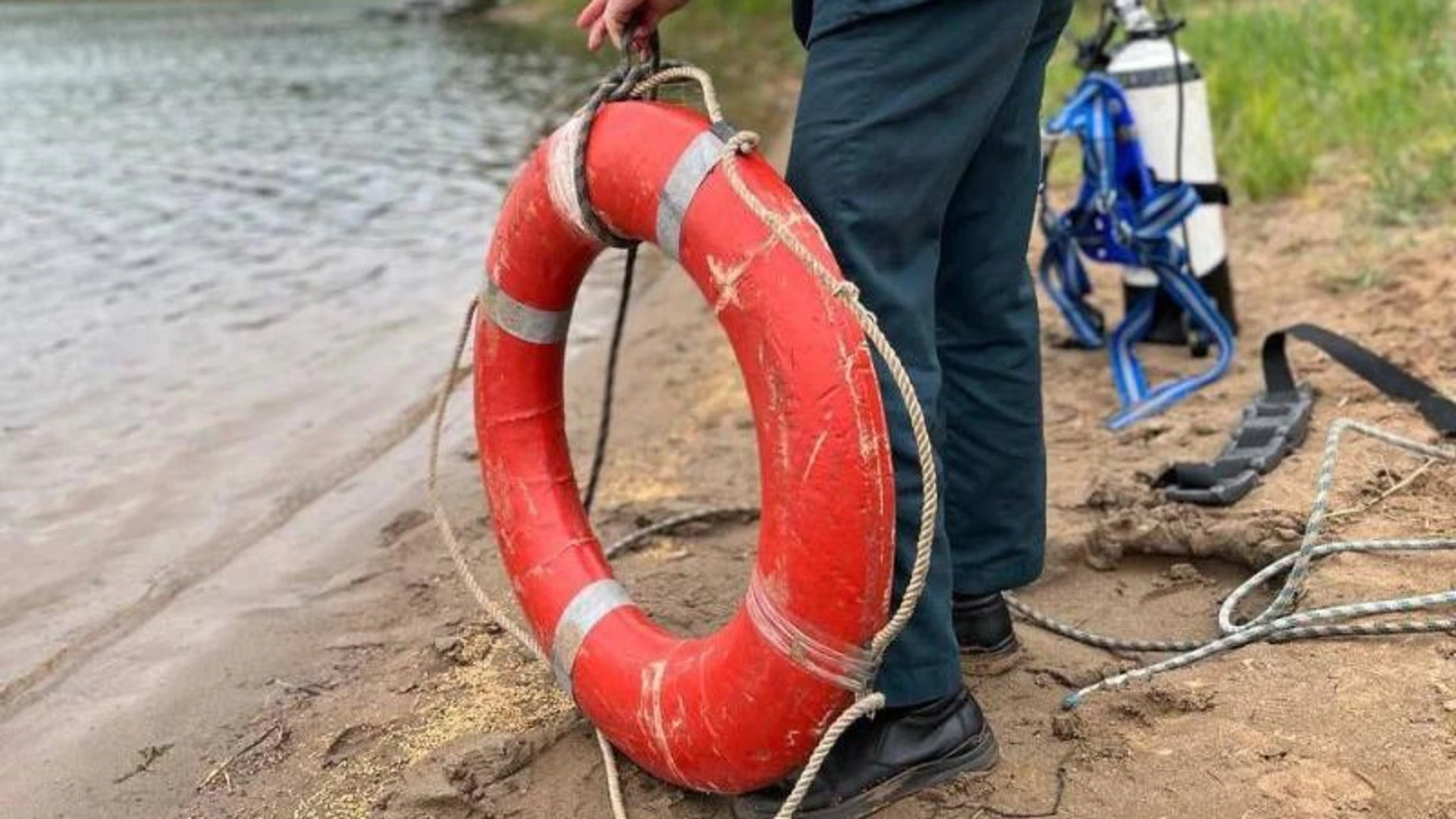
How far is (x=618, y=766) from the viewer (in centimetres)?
219

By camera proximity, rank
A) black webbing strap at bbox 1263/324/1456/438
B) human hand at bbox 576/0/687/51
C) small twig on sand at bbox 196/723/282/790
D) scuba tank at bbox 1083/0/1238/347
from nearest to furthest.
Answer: human hand at bbox 576/0/687/51 → small twig on sand at bbox 196/723/282/790 → black webbing strap at bbox 1263/324/1456/438 → scuba tank at bbox 1083/0/1238/347

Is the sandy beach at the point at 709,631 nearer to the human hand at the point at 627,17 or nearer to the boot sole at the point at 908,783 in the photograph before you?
the boot sole at the point at 908,783

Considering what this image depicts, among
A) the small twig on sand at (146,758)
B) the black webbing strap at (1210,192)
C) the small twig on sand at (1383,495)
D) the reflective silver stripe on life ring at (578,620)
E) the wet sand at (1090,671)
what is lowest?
the small twig on sand at (146,758)

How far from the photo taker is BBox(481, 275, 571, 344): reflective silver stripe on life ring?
92.4 inches

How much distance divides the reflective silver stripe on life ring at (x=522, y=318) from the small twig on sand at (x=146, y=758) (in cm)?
104

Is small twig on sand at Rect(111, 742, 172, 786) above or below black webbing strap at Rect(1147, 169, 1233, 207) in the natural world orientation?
below

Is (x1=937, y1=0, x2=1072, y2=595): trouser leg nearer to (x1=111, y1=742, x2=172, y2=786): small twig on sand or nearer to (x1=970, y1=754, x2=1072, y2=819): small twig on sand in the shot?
(x1=970, y1=754, x2=1072, y2=819): small twig on sand

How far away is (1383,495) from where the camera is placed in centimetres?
258

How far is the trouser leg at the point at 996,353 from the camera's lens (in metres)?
2.13

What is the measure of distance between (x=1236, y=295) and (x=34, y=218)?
6.85 metres

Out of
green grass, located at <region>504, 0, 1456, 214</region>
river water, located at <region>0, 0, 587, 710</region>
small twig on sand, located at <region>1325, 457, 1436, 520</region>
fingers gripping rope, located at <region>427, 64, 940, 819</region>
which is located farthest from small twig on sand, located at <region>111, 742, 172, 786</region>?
green grass, located at <region>504, 0, 1456, 214</region>

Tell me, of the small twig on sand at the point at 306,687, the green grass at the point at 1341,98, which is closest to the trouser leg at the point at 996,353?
the small twig on sand at the point at 306,687

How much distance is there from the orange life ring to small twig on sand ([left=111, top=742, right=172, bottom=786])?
0.81 metres

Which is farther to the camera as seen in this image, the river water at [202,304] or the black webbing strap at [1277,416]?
the river water at [202,304]
